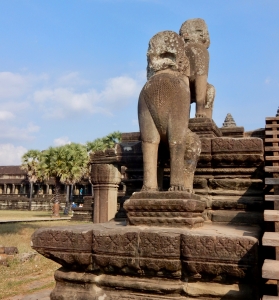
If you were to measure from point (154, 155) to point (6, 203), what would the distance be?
51.1 metres

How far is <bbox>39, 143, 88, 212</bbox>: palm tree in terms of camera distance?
3141 cm

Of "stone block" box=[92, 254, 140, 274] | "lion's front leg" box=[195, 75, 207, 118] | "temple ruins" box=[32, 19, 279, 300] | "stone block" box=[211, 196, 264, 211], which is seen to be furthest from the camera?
"lion's front leg" box=[195, 75, 207, 118]

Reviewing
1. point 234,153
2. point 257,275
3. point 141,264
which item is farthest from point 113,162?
point 257,275

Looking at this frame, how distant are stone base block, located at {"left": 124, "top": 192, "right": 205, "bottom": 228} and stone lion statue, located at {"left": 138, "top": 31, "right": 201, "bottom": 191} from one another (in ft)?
0.82

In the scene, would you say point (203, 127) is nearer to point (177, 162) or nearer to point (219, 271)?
point (177, 162)

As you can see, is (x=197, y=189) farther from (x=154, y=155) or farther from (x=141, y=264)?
(x=141, y=264)

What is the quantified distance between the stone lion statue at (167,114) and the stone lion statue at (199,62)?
1.96 m

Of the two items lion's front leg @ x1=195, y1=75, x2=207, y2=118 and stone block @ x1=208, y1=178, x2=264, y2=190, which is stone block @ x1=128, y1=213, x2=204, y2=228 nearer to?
stone block @ x1=208, y1=178, x2=264, y2=190

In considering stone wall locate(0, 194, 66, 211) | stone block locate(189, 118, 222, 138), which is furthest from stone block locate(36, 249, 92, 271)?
stone wall locate(0, 194, 66, 211)

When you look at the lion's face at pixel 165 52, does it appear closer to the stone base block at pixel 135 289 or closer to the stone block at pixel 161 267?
the stone block at pixel 161 267

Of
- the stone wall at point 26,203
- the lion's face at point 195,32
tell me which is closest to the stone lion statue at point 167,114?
the lion's face at point 195,32

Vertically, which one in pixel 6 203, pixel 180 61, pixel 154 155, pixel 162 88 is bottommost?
pixel 6 203

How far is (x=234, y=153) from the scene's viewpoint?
485cm

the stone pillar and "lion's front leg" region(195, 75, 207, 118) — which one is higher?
"lion's front leg" region(195, 75, 207, 118)
